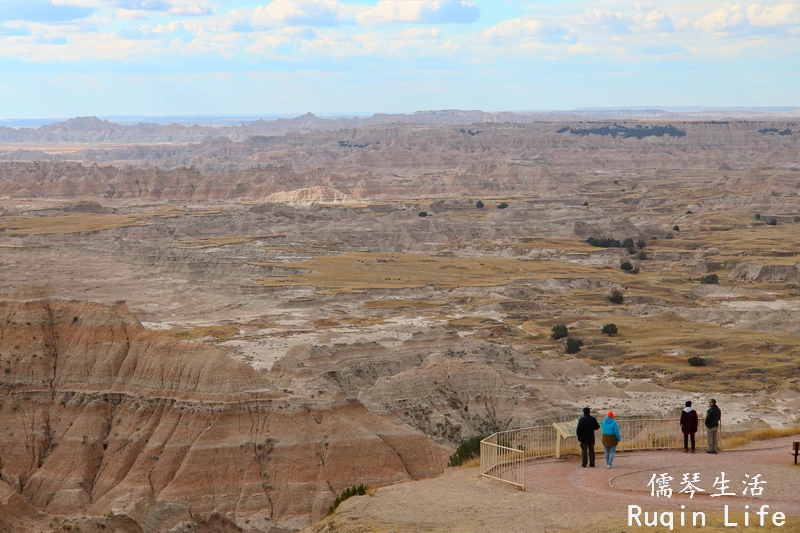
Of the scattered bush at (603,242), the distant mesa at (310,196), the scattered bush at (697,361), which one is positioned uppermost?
the distant mesa at (310,196)

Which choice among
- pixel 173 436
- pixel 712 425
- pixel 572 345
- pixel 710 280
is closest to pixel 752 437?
pixel 712 425

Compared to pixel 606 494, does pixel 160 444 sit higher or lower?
lower

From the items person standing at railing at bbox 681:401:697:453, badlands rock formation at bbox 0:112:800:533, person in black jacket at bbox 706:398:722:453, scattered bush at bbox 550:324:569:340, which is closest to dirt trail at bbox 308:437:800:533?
person in black jacket at bbox 706:398:722:453

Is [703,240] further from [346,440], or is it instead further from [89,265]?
[346,440]

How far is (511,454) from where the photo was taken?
72.5 feet

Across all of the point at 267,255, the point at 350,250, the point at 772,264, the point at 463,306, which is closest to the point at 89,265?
the point at 267,255

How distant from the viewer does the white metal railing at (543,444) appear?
21.9 m

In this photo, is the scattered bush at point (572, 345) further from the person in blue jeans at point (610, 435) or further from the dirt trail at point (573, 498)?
the person in blue jeans at point (610, 435)

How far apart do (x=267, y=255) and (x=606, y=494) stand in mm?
87676

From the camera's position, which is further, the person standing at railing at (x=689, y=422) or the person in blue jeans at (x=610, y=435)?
the person standing at railing at (x=689, y=422)

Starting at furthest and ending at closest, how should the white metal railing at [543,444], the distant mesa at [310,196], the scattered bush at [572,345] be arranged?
the distant mesa at [310,196] < the scattered bush at [572,345] < the white metal railing at [543,444]

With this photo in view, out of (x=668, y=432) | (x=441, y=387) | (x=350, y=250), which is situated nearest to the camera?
(x=668, y=432)

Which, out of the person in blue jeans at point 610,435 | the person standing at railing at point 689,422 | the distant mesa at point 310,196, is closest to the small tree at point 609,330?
the person standing at railing at point 689,422

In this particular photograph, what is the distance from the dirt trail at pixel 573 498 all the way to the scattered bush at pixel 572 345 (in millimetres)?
38511
